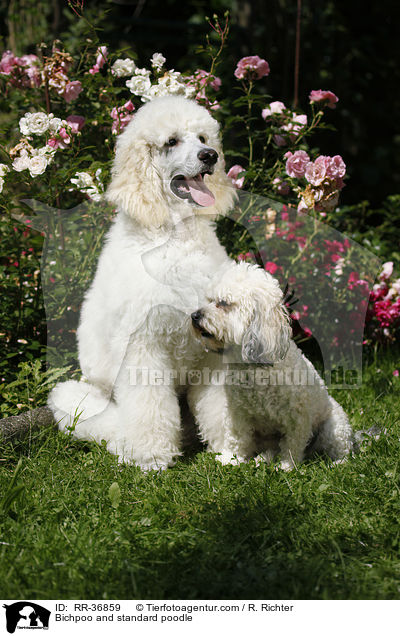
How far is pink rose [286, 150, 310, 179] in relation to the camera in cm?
366

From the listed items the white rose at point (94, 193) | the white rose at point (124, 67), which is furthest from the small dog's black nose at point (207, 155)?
the white rose at point (124, 67)

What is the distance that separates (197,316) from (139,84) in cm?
162

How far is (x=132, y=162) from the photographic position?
9.89 ft

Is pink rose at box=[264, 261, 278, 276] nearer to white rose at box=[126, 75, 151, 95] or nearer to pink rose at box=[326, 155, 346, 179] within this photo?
pink rose at box=[326, 155, 346, 179]

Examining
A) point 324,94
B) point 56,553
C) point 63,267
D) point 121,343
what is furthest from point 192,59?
point 56,553

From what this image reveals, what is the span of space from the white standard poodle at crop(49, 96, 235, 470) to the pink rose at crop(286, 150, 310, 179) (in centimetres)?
69

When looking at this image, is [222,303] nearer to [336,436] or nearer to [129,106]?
[336,436]

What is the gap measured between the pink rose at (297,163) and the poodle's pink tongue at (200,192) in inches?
31.8

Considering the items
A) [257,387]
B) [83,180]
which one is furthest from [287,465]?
[83,180]
